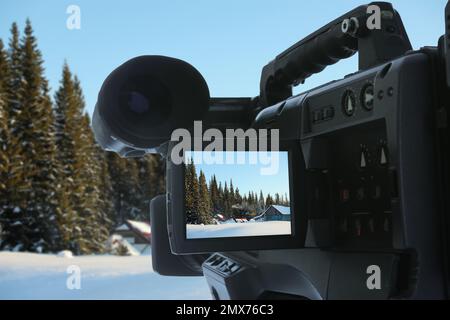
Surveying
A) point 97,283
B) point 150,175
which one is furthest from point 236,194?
point 150,175

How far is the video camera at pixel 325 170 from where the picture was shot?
1479mm

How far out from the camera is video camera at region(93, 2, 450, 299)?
1.48 meters

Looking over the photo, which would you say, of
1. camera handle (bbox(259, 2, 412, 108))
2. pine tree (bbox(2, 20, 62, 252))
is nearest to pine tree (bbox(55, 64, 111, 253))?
pine tree (bbox(2, 20, 62, 252))

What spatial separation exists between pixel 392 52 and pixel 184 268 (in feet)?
4.11

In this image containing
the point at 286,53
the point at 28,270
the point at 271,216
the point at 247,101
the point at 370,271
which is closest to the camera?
the point at 370,271

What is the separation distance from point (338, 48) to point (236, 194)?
0.73 metres

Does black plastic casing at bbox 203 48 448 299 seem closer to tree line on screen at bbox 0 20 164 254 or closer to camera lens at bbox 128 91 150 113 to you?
camera lens at bbox 128 91 150 113

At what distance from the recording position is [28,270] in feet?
32.3

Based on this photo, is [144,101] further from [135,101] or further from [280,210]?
[280,210]

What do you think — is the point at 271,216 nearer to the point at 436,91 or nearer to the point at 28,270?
the point at 436,91

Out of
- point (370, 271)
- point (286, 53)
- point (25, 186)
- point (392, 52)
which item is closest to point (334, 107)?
point (392, 52)

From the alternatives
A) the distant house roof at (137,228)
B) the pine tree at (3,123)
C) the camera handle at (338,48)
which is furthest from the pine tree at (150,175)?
the camera handle at (338,48)

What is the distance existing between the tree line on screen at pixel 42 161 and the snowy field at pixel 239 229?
73.0 feet

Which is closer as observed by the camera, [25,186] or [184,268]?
[184,268]
